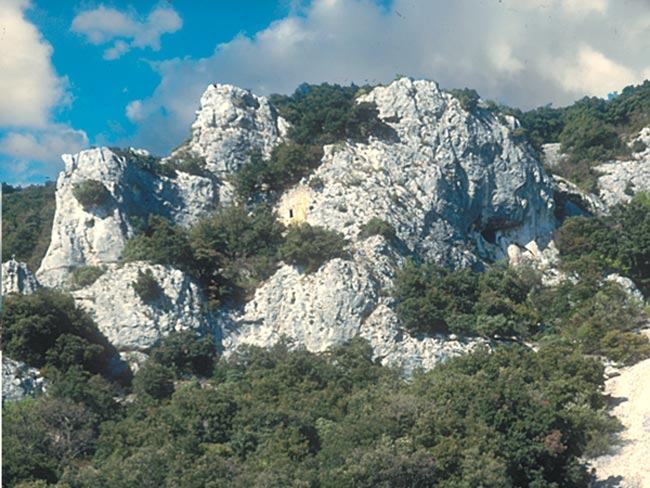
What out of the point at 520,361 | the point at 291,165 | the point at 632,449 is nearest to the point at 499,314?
the point at 520,361

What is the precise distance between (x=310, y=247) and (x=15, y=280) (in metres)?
15.9

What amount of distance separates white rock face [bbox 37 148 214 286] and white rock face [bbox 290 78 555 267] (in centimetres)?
1057

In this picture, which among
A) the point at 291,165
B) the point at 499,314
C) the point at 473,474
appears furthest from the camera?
the point at 291,165

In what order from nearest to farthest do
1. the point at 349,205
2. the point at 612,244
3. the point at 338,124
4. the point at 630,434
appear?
the point at 630,434 < the point at 349,205 < the point at 612,244 < the point at 338,124

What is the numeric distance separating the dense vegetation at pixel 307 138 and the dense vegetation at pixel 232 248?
3.17 metres

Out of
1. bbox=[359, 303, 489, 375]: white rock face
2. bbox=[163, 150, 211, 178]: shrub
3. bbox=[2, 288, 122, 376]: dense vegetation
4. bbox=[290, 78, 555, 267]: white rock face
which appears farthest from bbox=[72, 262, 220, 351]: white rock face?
bbox=[163, 150, 211, 178]: shrub

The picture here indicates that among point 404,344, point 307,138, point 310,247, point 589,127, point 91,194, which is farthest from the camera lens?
point 589,127

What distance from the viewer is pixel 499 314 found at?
47.3 m

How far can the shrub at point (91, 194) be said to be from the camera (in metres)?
50.5

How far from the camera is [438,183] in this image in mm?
57219

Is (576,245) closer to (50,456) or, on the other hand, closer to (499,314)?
(499,314)

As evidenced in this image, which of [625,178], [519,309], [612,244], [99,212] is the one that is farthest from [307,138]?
[625,178]

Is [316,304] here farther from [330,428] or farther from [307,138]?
[307,138]

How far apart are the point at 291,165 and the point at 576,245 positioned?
20035 millimetres
